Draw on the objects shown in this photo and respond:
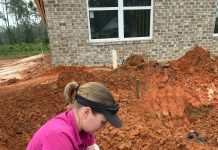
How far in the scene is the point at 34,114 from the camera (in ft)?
A: 12.7

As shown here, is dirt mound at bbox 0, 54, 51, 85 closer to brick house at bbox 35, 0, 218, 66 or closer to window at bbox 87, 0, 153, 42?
brick house at bbox 35, 0, 218, 66

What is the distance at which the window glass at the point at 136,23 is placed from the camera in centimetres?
728

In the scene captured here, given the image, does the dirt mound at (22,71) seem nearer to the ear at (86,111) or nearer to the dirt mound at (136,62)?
the dirt mound at (136,62)

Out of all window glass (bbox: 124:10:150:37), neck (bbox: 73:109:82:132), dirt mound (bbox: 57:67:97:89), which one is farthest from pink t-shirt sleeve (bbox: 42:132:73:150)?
window glass (bbox: 124:10:150:37)

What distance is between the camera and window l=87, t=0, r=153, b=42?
697 centimetres

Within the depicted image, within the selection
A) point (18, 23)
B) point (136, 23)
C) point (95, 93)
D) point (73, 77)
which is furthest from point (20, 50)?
point (95, 93)

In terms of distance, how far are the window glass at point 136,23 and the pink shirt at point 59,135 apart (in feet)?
20.1

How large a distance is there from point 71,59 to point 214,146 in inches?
187

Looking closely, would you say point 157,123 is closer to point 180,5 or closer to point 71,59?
point 71,59

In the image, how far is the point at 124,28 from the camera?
7383 mm

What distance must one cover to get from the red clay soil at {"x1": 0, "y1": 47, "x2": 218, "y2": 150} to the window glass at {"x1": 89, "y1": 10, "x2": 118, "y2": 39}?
8.51 feet

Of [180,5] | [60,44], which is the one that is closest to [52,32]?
[60,44]

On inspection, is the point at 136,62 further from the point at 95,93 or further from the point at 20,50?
the point at 20,50

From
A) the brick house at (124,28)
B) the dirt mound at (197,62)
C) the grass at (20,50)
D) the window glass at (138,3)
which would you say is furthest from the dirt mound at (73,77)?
the grass at (20,50)
